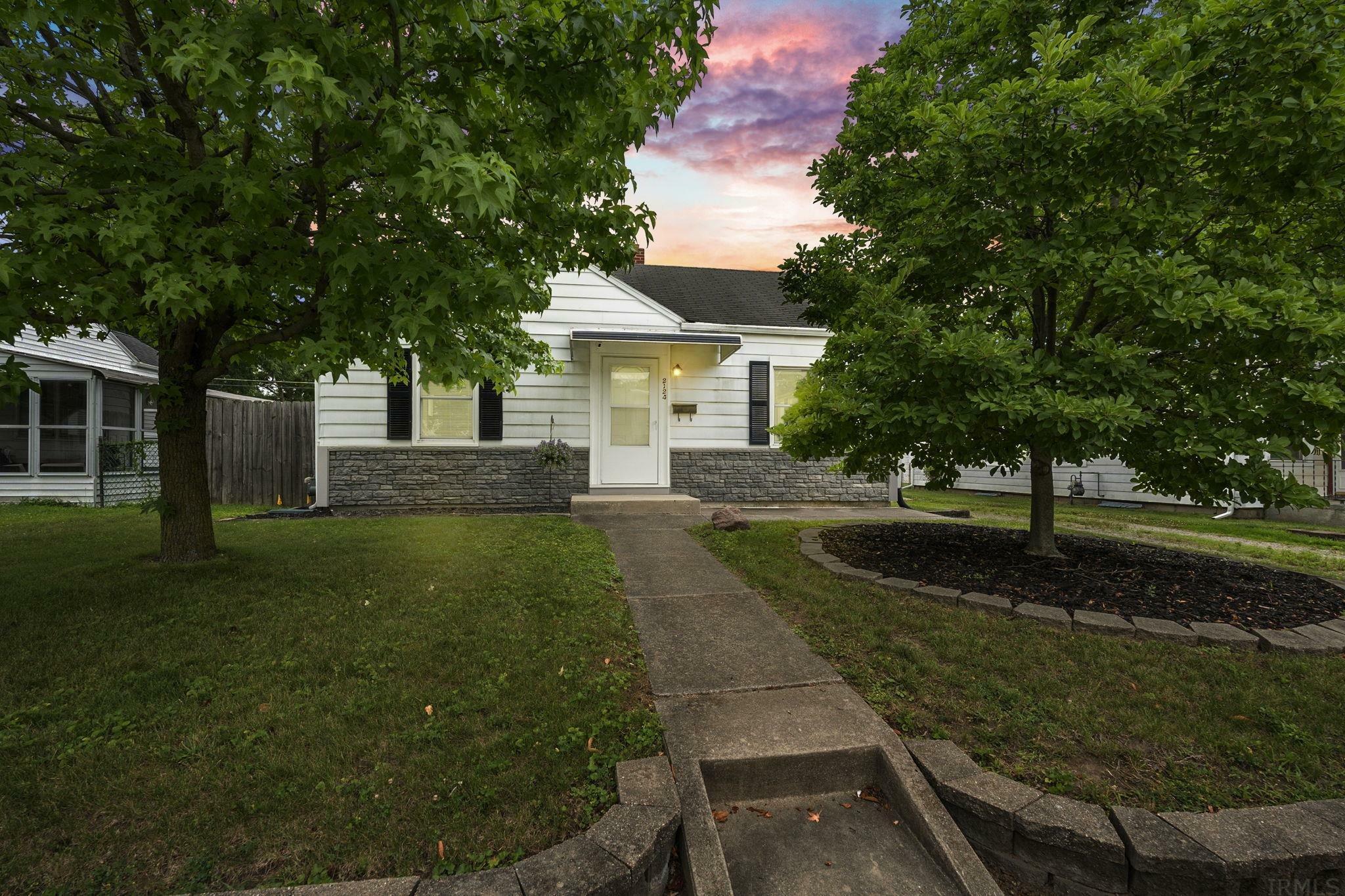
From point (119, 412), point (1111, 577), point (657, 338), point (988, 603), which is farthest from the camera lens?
point (119, 412)

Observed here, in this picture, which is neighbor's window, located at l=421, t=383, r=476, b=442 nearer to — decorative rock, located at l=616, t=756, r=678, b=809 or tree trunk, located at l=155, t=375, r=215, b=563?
tree trunk, located at l=155, t=375, r=215, b=563

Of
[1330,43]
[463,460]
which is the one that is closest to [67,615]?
[463,460]

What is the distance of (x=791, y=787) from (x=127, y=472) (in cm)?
1301

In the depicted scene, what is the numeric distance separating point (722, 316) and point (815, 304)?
4.57m

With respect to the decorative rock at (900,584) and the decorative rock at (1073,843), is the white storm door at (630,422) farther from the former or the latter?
the decorative rock at (1073,843)

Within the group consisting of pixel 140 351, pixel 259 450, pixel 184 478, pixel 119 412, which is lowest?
pixel 184 478

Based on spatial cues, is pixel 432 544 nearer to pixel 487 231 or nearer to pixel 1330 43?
pixel 487 231

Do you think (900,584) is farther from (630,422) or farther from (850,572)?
(630,422)

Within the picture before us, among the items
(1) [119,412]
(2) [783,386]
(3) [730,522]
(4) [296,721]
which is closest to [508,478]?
(3) [730,522]

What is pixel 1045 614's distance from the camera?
129 inches

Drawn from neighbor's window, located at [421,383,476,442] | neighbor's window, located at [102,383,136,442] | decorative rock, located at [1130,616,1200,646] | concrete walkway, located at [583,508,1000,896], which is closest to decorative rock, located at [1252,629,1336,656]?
decorative rock, located at [1130,616,1200,646]

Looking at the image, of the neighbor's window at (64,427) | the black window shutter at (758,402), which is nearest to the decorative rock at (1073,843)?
the black window shutter at (758,402)

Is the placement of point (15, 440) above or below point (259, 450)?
above

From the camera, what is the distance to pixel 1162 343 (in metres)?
3.48
